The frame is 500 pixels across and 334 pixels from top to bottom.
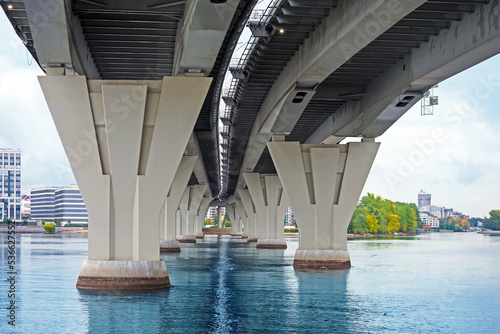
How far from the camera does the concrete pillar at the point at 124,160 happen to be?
29984mm

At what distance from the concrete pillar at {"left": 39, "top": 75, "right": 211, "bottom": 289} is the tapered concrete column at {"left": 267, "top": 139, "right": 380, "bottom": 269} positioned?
17.2m

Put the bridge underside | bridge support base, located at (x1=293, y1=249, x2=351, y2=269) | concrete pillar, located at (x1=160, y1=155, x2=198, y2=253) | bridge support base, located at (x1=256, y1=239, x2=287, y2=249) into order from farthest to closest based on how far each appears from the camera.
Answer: bridge support base, located at (x1=256, y1=239, x2=287, y2=249)
concrete pillar, located at (x1=160, y1=155, x2=198, y2=253)
bridge support base, located at (x1=293, y1=249, x2=351, y2=269)
the bridge underside

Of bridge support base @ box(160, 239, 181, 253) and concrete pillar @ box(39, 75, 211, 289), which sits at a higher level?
concrete pillar @ box(39, 75, 211, 289)

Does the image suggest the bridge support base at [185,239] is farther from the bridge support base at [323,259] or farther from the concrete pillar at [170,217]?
the bridge support base at [323,259]

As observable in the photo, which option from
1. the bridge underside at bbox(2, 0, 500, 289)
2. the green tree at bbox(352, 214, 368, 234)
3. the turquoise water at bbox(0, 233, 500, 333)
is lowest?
the turquoise water at bbox(0, 233, 500, 333)

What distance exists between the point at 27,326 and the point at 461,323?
1455 centimetres

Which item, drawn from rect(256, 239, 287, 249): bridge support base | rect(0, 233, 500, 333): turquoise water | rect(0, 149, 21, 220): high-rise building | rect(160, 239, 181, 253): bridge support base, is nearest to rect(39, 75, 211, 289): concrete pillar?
rect(0, 233, 500, 333): turquoise water

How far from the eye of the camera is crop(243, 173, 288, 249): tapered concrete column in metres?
82.4

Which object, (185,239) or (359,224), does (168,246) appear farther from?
(359,224)

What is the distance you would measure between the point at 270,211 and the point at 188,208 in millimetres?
26801

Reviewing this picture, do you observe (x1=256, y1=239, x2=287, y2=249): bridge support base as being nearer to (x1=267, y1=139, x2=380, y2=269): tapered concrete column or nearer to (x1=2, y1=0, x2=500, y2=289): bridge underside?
(x1=267, y1=139, x2=380, y2=269): tapered concrete column

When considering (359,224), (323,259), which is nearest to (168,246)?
(323,259)

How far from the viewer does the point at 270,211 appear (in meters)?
83.0

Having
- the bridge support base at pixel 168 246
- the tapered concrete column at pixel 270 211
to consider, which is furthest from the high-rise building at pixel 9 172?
the bridge support base at pixel 168 246
